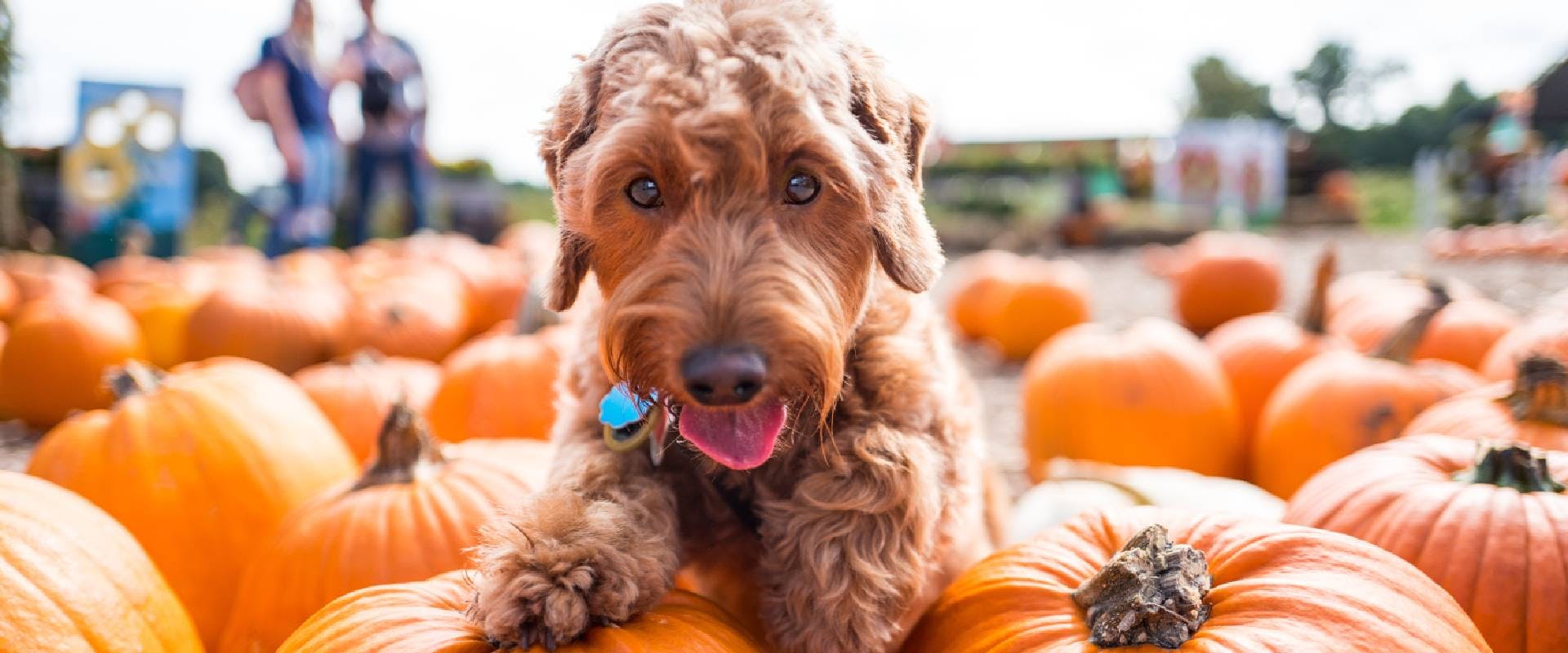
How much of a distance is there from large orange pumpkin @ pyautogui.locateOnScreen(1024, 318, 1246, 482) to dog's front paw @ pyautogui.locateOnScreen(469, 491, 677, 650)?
3.84 meters

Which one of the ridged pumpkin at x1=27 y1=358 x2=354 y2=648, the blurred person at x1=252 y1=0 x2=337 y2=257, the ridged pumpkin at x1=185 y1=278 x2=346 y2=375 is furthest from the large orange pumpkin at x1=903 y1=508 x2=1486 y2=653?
the blurred person at x1=252 y1=0 x2=337 y2=257

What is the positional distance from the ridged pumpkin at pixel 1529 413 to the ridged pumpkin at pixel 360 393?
14.4ft

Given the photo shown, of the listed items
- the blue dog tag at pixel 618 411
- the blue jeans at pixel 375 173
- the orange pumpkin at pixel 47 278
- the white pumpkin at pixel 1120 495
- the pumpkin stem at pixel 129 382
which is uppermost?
the blue jeans at pixel 375 173

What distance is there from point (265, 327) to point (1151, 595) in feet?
21.6

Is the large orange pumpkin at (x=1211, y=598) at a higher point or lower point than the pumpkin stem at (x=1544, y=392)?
lower

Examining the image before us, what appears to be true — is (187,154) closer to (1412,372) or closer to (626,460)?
(626,460)

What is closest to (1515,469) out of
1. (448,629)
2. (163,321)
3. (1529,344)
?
(1529,344)

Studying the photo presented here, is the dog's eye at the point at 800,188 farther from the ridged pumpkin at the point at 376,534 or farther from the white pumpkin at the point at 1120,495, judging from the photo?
the white pumpkin at the point at 1120,495

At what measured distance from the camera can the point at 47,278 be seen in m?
8.66

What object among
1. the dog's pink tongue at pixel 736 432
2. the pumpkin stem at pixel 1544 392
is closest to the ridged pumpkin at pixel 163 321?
the dog's pink tongue at pixel 736 432

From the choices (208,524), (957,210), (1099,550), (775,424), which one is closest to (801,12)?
(775,424)

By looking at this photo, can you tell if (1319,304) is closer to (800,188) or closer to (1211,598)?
(1211,598)

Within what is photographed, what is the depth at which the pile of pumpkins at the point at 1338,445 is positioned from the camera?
225cm

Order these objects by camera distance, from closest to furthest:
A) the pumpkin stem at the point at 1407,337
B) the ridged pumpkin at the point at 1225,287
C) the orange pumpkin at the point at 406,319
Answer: the pumpkin stem at the point at 1407,337 < the orange pumpkin at the point at 406,319 < the ridged pumpkin at the point at 1225,287
